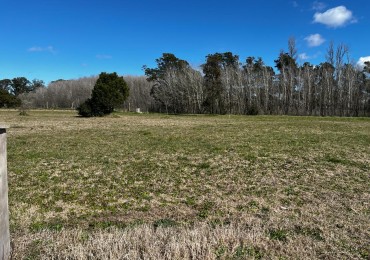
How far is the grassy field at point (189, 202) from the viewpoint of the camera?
331cm

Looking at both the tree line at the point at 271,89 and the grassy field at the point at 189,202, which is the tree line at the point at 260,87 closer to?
the tree line at the point at 271,89

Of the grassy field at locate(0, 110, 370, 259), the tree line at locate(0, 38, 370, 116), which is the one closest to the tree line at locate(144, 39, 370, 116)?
the tree line at locate(0, 38, 370, 116)

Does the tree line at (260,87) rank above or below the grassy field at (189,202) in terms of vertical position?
above

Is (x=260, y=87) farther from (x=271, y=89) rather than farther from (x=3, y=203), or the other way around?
(x=3, y=203)

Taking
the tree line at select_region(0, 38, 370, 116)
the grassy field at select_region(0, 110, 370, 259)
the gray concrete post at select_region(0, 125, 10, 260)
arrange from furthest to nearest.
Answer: the tree line at select_region(0, 38, 370, 116), the grassy field at select_region(0, 110, 370, 259), the gray concrete post at select_region(0, 125, 10, 260)

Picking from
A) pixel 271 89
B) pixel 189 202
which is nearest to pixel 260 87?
pixel 271 89

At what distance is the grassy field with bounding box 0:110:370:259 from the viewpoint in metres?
3.31

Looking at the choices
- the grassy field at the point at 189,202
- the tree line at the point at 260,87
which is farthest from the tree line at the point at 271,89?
the grassy field at the point at 189,202

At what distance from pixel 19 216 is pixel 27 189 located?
1.35 m

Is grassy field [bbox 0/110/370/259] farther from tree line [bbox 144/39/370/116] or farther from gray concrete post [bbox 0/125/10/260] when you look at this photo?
tree line [bbox 144/39/370/116]

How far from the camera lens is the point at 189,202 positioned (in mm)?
5324

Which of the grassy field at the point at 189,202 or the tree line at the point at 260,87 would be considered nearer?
the grassy field at the point at 189,202

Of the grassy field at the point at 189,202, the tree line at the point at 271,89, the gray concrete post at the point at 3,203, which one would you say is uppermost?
the tree line at the point at 271,89

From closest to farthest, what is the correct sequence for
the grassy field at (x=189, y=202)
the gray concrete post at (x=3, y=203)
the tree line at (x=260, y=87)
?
the gray concrete post at (x=3, y=203)
the grassy field at (x=189, y=202)
the tree line at (x=260, y=87)
